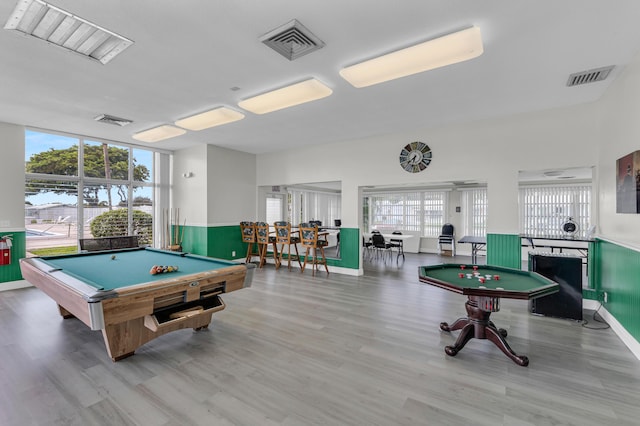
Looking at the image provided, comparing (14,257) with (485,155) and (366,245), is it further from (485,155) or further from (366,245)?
(485,155)

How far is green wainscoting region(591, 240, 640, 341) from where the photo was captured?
2.81 metres

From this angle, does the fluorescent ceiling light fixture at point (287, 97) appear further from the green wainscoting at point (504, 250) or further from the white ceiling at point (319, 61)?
the green wainscoting at point (504, 250)

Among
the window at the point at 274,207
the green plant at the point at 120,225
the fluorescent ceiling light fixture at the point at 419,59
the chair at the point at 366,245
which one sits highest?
the fluorescent ceiling light fixture at the point at 419,59

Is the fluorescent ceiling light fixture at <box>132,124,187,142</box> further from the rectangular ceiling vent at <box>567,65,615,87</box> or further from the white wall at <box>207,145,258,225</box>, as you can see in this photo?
the rectangular ceiling vent at <box>567,65,615,87</box>

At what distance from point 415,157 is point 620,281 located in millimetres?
3302

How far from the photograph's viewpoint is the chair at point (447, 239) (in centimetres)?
950

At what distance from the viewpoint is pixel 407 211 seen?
10836 mm

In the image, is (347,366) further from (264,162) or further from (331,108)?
(264,162)

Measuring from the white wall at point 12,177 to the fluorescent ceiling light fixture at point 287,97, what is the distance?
427 centimetres

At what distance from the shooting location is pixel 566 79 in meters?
3.38

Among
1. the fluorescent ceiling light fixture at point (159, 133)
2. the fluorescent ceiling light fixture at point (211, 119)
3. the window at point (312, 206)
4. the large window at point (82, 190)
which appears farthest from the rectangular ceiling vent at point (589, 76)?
the large window at point (82, 190)

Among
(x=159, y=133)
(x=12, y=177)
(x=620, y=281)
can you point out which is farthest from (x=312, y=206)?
(x=620, y=281)

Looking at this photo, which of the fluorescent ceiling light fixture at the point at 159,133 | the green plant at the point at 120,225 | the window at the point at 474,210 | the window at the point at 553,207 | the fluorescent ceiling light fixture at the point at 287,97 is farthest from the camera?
the window at the point at 474,210

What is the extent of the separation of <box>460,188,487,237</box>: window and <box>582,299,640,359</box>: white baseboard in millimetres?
5752
